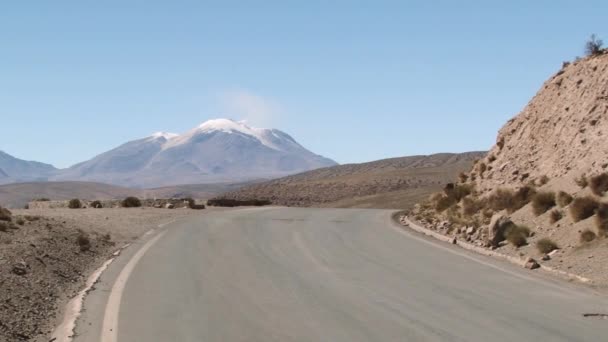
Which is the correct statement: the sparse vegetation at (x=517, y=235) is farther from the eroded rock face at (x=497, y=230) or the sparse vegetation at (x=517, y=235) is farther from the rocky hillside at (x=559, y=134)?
the rocky hillside at (x=559, y=134)

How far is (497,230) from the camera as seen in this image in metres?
19.5

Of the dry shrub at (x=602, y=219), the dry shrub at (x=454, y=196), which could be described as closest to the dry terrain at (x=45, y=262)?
the dry shrub at (x=602, y=219)

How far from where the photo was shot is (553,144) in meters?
25.5

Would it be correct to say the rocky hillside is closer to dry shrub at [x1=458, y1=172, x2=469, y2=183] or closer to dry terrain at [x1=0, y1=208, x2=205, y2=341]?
dry shrub at [x1=458, y1=172, x2=469, y2=183]

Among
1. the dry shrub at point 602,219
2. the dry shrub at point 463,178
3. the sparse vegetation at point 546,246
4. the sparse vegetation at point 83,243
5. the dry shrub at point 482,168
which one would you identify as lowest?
the sparse vegetation at point 83,243

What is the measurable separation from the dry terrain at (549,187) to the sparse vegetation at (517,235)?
0.03m

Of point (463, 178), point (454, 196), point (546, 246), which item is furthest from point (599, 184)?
point (463, 178)

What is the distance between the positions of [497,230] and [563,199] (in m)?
2.21

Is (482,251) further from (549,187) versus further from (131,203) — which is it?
(131,203)

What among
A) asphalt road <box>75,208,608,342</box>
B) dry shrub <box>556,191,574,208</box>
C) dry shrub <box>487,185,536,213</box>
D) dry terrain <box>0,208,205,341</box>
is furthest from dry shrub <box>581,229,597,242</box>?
dry terrain <box>0,208,205,341</box>

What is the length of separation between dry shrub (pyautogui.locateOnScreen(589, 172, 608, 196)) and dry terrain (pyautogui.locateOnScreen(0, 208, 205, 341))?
1274 cm

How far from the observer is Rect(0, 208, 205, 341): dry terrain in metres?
10.5

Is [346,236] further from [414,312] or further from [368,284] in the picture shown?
[414,312]

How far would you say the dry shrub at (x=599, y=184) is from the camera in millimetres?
19047
